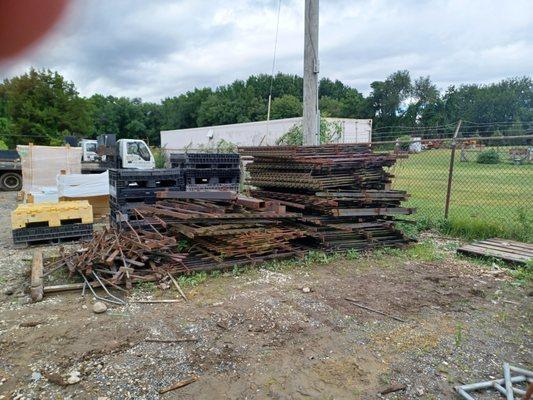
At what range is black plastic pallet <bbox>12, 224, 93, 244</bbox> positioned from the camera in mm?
7270

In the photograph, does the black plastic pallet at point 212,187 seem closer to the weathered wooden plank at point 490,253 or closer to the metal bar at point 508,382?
the weathered wooden plank at point 490,253

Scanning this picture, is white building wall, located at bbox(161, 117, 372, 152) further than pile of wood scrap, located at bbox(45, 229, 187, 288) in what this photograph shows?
Yes

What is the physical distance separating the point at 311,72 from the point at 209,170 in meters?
3.31

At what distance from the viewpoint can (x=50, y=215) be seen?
749 centimetres

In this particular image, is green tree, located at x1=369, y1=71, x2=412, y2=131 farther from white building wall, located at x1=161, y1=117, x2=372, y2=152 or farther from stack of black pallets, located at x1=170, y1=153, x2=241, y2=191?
stack of black pallets, located at x1=170, y1=153, x2=241, y2=191

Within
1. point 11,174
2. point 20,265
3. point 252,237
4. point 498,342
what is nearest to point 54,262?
point 20,265

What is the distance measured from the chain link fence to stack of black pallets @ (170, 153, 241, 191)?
3.55 metres

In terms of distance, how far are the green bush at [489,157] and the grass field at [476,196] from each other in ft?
0.51

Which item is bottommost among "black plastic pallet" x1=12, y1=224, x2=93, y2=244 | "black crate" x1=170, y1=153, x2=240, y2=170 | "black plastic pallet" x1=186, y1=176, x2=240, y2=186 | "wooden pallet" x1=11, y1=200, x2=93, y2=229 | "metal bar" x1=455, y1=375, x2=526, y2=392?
"metal bar" x1=455, y1=375, x2=526, y2=392

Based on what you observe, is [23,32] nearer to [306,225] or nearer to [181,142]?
[306,225]

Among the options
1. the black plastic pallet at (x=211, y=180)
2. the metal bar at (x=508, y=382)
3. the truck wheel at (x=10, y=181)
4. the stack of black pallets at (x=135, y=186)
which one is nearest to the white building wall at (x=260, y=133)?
the black plastic pallet at (x=211, y=180)

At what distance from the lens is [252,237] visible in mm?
6055

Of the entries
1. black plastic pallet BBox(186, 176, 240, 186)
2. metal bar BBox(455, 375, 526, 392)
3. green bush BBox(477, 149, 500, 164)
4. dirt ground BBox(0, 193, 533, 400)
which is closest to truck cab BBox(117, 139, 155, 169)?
black plastic pallet BBox(186, 176, 240, 186)

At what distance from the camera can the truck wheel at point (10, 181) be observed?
1681cm
